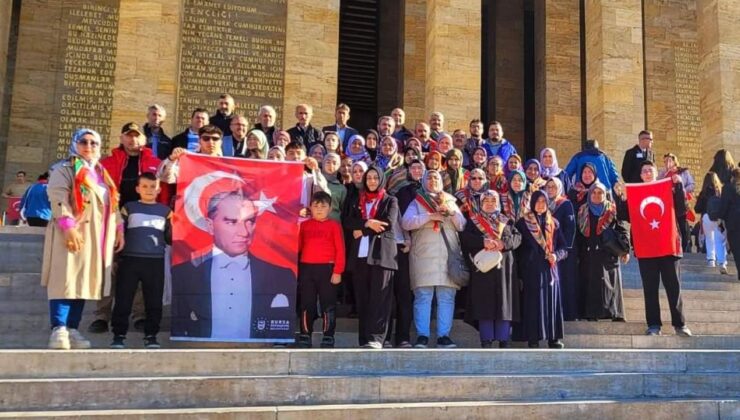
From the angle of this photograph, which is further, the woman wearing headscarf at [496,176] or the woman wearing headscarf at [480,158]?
the woman wearing headscarf at [480,158]

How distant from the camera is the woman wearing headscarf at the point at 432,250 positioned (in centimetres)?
750

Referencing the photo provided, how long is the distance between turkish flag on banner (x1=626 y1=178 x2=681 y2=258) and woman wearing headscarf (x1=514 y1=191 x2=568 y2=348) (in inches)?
43.6

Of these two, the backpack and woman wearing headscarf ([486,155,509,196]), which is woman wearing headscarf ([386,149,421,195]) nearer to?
woman wearing headscarf ([486,155,509,196])

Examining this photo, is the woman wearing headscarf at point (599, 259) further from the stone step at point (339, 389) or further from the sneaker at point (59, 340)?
the sneaker at point (59, 340)

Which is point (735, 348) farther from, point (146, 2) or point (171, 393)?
point (146, 2)

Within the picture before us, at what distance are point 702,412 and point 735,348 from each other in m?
2.30

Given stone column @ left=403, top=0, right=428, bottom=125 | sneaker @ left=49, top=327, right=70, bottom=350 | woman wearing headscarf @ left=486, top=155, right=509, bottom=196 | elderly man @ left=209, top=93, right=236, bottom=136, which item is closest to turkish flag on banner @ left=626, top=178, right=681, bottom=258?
woman wearing headscarf @ left=486, top=155, right=509, bottom=196

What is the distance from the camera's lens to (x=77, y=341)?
6.29 metres

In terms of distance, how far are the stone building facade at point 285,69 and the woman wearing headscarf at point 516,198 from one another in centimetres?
618

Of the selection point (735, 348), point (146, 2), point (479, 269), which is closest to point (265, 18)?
point (146, 2)

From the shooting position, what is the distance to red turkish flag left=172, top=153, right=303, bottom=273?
279 inches

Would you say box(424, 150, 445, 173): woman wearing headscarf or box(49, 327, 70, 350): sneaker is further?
box(424, 150, 445, 173): woman wearing headscarf

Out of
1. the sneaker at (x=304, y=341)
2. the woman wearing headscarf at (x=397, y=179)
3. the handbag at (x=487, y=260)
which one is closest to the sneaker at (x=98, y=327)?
the sneaker at (x=304, y=341)

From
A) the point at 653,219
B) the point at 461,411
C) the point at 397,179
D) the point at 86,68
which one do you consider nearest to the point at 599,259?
the point at 653,219
